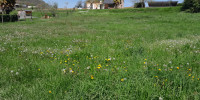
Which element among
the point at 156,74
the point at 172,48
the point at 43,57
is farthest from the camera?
the point at 172,48

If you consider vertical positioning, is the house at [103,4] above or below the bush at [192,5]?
above

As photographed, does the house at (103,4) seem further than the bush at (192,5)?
Yes

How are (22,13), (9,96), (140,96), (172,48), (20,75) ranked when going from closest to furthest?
(140,96), (9,96), (20,75), (172,48), (22,13)

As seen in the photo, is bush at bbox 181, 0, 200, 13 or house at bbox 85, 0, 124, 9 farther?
house at bbox 85, 0, 124, 9

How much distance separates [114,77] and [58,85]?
1.27 meters

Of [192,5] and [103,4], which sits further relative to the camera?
[103,4]

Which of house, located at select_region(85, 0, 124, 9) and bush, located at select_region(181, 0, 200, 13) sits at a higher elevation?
house, located at select_region(85, 0, 124, 9)

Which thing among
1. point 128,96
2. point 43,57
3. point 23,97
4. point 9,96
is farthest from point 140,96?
point 43,57

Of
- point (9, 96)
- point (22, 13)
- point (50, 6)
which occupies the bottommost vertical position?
point (9, 96)

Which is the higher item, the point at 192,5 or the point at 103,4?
the point at 103,4

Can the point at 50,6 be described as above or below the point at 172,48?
above

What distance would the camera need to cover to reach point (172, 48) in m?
6.34

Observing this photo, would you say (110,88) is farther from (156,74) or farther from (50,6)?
(50,6)

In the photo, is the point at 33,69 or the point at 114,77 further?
the point at 33,69
